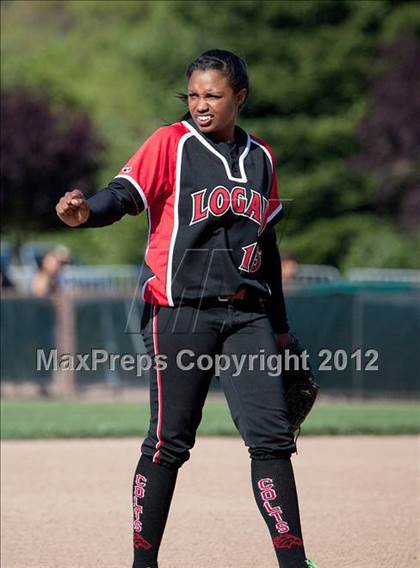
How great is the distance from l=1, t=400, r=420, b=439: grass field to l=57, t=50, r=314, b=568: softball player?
241 inches

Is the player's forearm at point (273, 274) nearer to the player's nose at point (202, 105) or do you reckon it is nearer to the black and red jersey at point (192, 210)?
the black and red jersey at point (192, 210)

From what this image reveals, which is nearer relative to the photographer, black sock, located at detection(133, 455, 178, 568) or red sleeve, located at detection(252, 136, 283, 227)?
black sock, located at detection(133, 455, 178, 568)

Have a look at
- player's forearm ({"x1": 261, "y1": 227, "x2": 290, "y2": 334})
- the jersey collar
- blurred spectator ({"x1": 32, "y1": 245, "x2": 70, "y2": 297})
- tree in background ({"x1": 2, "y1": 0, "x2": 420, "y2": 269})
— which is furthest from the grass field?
tree in background ({"x1": 2, "y1": 0, "x2": 420, "y2": 269})

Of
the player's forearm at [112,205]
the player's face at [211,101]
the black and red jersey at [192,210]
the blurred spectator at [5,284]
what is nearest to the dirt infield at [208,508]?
the black and red jersey at [192,210]

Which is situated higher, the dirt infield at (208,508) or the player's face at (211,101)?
the player's face at (211,101)

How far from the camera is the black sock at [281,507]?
14.6ft

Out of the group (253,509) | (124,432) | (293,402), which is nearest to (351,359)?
(124,432)

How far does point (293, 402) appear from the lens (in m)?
4.85

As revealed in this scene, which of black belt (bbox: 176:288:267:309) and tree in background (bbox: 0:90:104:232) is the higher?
tree in background (bbox: 0:90:104:232)

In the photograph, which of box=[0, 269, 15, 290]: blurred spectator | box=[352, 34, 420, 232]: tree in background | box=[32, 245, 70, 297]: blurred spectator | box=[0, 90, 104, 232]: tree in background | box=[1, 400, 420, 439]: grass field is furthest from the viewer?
box=[352, 34, 420, 232]: tree in background

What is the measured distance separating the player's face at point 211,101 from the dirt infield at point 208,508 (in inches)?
80.5

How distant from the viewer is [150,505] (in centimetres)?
460

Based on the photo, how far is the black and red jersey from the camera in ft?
14.6

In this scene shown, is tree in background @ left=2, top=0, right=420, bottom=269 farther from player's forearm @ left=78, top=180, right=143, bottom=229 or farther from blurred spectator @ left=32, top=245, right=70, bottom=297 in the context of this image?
player's forearm @ left=78, top=180, right=143, bottom=229
